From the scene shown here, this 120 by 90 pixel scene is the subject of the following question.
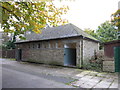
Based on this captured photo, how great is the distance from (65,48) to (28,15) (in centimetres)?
603

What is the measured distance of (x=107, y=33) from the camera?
2294 centimetres

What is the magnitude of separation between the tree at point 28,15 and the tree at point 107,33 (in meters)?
19.1

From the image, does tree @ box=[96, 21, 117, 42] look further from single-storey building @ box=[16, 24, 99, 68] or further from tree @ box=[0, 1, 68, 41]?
tree @ box=[0, 1, 68, 41]

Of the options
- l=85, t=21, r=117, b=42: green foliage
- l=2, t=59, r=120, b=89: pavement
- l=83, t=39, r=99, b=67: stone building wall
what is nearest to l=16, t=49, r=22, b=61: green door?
l=2, t=59, r=120, b=89: pavement

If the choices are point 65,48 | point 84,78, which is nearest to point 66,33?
point 65,48

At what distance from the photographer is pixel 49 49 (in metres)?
11.4

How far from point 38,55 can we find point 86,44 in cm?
630

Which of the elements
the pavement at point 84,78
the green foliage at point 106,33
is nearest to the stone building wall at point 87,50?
the pavement at point 84,78

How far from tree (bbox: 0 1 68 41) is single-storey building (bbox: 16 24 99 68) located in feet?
13.7

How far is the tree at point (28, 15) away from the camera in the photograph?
4.80m

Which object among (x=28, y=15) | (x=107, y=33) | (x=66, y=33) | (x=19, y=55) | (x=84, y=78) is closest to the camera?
(x=28, y=15)

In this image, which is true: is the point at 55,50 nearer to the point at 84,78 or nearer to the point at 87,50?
the point at 87,50

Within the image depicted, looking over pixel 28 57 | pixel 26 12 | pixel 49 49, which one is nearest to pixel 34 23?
pixel 26 12

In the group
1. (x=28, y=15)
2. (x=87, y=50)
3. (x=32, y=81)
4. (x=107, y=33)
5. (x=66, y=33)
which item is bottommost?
(x=32, y=81)
